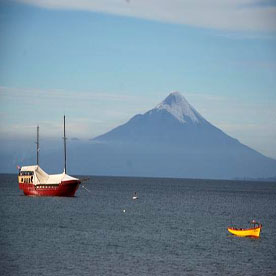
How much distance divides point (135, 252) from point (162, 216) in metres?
44.7

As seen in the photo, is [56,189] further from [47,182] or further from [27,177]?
[27,177]

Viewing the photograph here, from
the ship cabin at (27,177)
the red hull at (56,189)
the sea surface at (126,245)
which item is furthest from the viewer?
the ship cabin at (27,177)

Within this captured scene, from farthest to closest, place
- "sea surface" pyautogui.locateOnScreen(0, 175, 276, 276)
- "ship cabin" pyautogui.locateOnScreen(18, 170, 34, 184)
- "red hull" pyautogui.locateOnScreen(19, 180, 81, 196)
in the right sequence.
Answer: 1. "ship cabin" pyautogui.locateOnScreen(18, 170, 34, 184)
2. "red hull" pyautogui.locateOnScreen(19, 180, 81, 196)
3. "sea surface" pyautogui.locateOnScreen(0, 175, 276, 276)

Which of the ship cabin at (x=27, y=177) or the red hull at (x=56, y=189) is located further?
the ship cabin at (x=27, y=177)

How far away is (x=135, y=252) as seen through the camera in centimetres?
6456

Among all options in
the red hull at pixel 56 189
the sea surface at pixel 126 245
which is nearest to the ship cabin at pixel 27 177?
the red hull at pixel 56 189

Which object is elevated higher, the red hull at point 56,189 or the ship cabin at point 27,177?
the ship cabin at point 27,177

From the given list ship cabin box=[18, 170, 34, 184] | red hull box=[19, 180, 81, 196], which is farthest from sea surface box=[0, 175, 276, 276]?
ship cabin box=[18, 170, 34, 184]

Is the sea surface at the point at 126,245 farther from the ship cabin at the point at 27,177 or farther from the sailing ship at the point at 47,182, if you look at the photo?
the ship cabin at the point at 27,177

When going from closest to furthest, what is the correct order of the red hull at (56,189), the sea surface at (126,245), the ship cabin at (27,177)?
the sea surface at (126,245)
the red hull at (56,189)
the ship cabin at (27,177)

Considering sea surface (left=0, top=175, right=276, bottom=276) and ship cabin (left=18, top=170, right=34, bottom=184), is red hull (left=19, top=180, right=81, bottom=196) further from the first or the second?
sea surface (left=0, top=175, right=276, bottom=276)

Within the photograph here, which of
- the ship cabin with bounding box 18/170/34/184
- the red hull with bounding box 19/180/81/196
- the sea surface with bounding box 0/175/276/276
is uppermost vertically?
the ship cabin with bounding box 18/170/34/184

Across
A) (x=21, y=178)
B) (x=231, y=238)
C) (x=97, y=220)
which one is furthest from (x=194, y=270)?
(x=21, y=178)

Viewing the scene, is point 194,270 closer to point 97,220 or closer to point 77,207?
point 97,220
